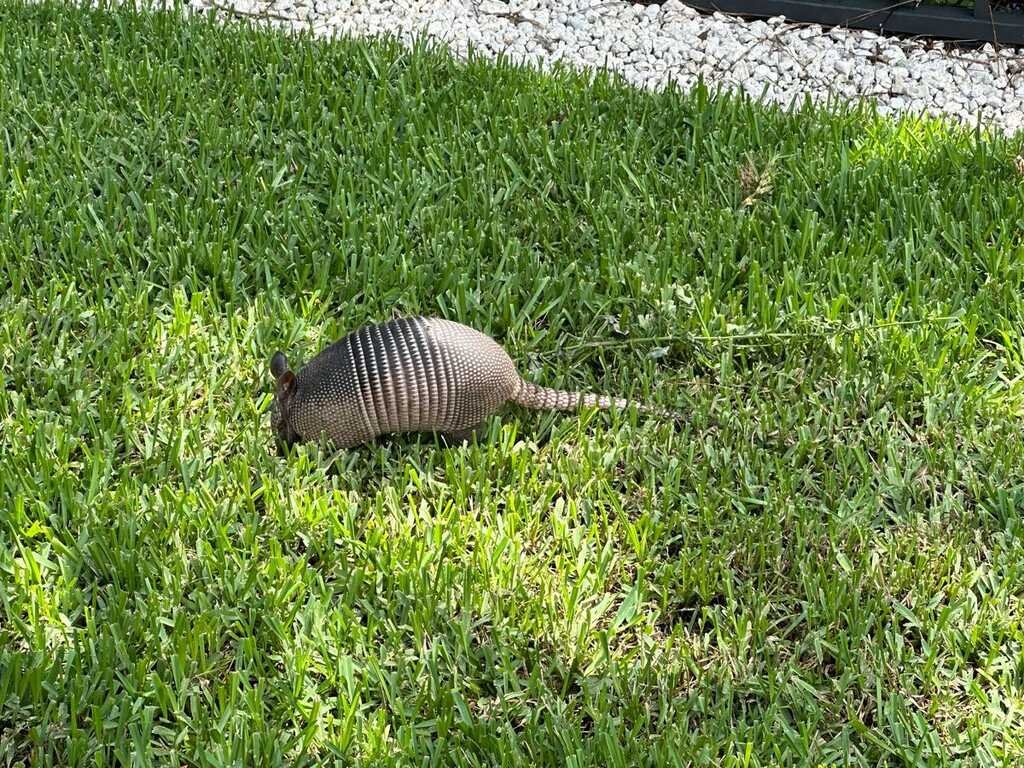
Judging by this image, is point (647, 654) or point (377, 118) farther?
point (377, 118)

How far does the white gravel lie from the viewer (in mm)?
5328

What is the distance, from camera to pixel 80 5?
569 cm

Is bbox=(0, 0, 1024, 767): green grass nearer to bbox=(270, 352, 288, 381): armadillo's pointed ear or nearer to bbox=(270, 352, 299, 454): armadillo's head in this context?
bbox=(270, 352, 299, 454): armadillo's head

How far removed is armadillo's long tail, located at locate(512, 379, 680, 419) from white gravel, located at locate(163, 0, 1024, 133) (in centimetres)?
218

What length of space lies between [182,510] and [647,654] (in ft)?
3.96

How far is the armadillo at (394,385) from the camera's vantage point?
307 centimetres

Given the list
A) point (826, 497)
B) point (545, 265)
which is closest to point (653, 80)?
point (545, 265)

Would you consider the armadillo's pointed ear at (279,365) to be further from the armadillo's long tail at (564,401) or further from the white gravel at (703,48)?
the white gravel at (703,48)

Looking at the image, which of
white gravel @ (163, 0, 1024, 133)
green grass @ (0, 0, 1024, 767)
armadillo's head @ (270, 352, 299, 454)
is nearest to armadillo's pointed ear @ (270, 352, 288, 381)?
armadillo's head @ (270, 352, 299, 454)

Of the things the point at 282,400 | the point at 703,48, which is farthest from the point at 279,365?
the point at 703,48

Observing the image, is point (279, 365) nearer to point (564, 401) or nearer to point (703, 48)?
A: point (564, 401)

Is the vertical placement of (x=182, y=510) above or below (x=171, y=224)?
below

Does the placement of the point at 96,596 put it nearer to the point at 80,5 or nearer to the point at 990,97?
the point at 80,5

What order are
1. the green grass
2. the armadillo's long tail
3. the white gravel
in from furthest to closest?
the white gravel, the armadillo's long tail, the green grass
